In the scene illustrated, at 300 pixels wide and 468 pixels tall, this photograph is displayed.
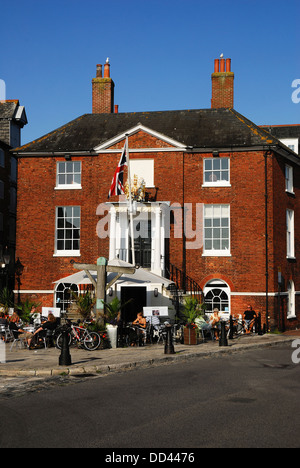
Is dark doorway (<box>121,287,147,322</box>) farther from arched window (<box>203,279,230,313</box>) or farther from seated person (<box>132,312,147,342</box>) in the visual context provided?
seated person (<box>132,312,147,342</box>)

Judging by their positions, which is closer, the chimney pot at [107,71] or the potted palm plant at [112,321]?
the potted palm plant at [112,321]

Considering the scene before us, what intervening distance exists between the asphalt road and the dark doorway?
1245 centimetres

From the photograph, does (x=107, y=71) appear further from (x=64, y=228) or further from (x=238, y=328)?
(x=238, y=328)

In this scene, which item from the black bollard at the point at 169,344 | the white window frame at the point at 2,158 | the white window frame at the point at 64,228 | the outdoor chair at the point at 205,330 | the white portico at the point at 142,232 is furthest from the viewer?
the white window frame at the point at 2,158

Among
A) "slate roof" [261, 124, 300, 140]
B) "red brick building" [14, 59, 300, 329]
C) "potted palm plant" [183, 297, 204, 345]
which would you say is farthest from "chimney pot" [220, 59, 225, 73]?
"potted palm plant" [183, 297, 204, 345]

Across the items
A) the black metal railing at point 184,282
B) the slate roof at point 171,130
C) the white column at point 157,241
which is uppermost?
the slate roof at point 171,130

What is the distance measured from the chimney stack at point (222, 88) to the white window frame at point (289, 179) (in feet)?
15.6

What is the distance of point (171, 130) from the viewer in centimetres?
2886

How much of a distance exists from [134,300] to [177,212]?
4688mm

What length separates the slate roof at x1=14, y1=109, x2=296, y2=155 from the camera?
2717 cm

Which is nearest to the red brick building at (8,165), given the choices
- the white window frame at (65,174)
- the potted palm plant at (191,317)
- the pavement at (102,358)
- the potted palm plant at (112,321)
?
the white window frame at (65,174)

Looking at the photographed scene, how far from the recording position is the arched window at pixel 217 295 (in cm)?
2653

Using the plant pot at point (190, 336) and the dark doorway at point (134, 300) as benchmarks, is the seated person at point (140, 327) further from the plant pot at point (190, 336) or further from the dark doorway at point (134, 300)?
the dark doorway at point (134, 300)

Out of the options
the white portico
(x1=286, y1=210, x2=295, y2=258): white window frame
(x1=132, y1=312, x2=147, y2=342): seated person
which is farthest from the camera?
(x1=286, y1=210, x2=295, y2=258): white window frame
